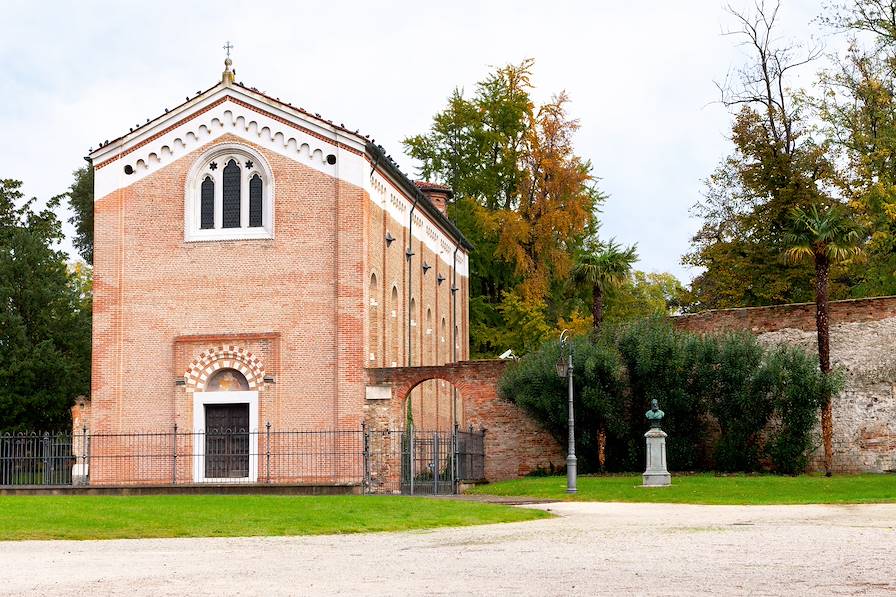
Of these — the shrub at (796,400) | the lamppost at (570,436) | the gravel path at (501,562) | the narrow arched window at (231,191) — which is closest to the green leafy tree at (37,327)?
the narrow arched window at (231,191)

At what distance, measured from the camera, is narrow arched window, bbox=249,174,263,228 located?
1437 inches

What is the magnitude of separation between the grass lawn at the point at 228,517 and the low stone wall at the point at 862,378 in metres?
14.0

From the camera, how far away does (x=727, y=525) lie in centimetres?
2003

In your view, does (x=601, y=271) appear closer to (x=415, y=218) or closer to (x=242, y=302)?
(x=415, y=218)

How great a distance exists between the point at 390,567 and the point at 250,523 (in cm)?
733

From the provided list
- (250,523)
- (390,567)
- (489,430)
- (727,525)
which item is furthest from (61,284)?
(390,567)

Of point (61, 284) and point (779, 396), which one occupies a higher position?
point (61, 284)

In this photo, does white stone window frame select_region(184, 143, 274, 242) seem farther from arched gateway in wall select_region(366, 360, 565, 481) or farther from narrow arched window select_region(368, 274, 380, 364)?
arched gateway in wall select_region(366, 360, 565, 481)

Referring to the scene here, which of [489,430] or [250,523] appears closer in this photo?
[250,523]

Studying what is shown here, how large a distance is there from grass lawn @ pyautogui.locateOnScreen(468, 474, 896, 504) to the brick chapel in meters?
5.70

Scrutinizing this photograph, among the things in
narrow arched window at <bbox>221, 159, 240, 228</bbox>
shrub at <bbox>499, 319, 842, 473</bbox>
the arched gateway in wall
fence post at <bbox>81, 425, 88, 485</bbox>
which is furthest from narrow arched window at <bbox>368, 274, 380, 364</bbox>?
fence post at <bbox>81, 425, 88, 485</bbox>

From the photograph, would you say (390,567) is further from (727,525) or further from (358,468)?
(358,468)

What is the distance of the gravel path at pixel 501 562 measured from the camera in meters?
11.7

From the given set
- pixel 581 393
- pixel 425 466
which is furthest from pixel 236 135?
pixel 581 393
